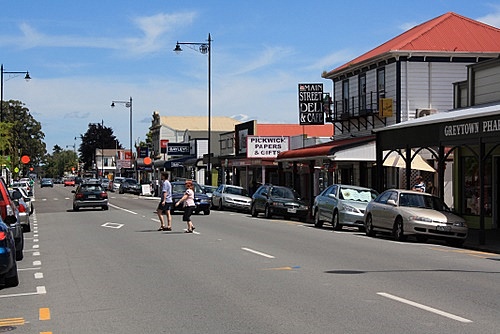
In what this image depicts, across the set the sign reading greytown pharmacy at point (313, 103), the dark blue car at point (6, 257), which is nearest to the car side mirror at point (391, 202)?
the dark blue car at point (6, 257)

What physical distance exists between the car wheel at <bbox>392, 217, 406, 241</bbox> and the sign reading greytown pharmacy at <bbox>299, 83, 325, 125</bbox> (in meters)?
20.1

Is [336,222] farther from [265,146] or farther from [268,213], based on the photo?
[265,146]

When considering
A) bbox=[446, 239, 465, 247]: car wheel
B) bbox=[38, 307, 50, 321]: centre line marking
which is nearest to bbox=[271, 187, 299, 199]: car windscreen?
bbox=[446, 239, 465, 247]: car wheel

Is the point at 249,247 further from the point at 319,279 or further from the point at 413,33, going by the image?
the point at 413,33

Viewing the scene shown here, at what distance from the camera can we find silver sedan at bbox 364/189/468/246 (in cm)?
2048

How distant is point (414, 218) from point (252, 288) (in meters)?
10.2

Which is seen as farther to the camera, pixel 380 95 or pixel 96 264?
pixel 380 95

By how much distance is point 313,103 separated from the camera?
41.5 m

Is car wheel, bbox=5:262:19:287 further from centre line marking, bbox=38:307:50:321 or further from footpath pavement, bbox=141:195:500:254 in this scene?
footpath pavement, bbox=141:195:500:254

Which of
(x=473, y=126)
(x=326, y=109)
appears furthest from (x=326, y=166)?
(x=473, y=126)

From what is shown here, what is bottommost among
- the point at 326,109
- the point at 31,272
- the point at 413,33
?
the point at 31,272

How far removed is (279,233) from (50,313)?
14156 millimetres

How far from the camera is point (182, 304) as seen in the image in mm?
10250

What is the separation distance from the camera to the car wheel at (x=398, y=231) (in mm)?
21219
